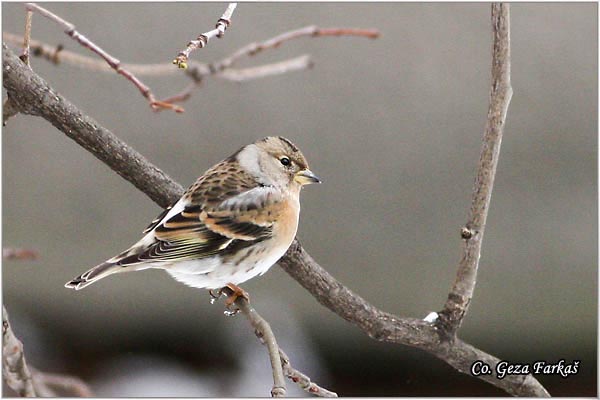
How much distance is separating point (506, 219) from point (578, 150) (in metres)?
0.28

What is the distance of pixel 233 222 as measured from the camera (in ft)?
4.54

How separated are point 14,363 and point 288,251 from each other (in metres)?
0.48

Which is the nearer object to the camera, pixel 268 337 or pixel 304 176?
pixel 268 337

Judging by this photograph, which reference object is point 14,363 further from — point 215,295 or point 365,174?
point 365,174

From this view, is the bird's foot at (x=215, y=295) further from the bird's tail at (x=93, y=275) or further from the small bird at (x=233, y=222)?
the bird's tail at (x=93, y=275)

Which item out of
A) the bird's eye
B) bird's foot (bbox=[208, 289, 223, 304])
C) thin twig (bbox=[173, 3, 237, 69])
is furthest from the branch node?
thin twig (bbox=[173, 3, 237, 69])

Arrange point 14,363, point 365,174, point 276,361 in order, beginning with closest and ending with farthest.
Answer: point 276,361 → point 14,363 → point 365,174

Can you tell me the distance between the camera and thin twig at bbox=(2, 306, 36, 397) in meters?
1.21

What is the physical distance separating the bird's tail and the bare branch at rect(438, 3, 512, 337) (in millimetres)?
577

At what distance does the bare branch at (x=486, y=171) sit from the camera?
49.4 inches

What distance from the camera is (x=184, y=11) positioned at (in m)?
2.13

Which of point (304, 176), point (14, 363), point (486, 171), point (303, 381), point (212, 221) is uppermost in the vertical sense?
point (486, 171)

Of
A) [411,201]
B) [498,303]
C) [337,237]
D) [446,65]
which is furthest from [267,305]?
[446,65]

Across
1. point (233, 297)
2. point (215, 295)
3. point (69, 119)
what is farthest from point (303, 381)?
point (69, 119)
